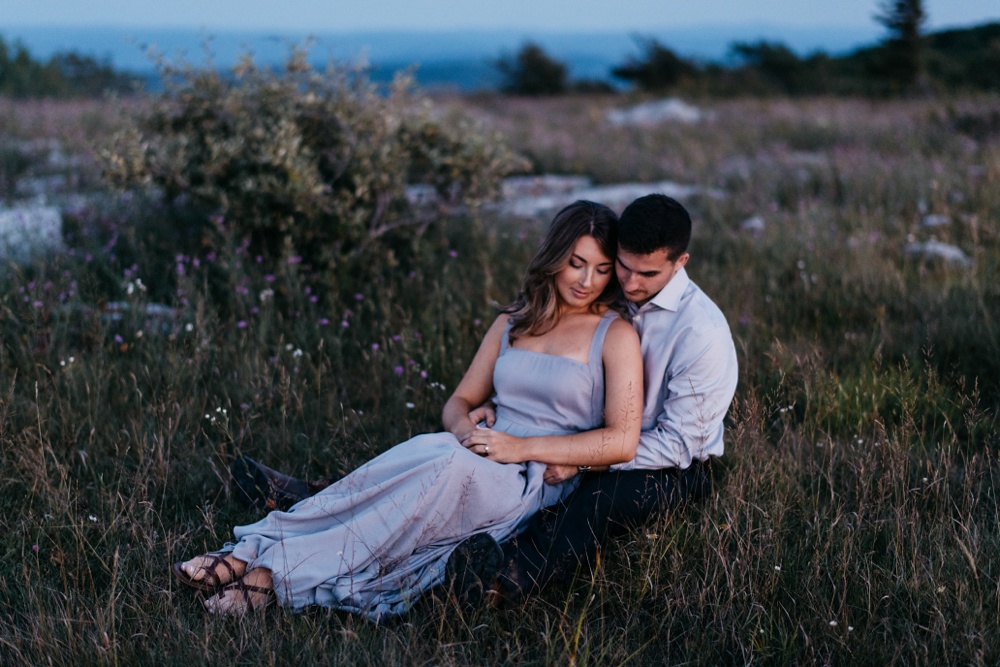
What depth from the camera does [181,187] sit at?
20.1 feet

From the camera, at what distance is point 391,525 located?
3232 millimetres

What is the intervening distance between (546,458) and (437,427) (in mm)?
1168

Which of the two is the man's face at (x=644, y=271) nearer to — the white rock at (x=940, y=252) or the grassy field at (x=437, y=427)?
the grassy field at (x=437, y=427)

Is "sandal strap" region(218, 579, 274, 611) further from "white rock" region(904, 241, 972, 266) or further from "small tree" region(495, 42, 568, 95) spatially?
"small tree" region(495, 42, 568, 95)

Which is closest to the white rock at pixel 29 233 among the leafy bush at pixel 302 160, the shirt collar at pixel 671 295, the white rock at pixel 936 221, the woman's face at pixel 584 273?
the leafy bush at pixel 302 160

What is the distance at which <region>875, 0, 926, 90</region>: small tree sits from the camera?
28.8 meters

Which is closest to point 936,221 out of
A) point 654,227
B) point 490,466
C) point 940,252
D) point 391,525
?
point 940,252

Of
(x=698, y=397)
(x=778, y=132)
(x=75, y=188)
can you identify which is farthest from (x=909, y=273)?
(x=778, y=132)

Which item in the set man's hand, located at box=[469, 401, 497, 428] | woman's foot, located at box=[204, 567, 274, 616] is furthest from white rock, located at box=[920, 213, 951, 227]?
woman's foot, located at box=[204, 567, 274, 616]

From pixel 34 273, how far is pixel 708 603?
4806 millimetres

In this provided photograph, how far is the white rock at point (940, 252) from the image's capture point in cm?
643

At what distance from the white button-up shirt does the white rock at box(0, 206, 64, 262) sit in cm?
432

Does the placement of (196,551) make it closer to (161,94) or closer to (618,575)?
(618,575)

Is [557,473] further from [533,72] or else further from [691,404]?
[533,72]
